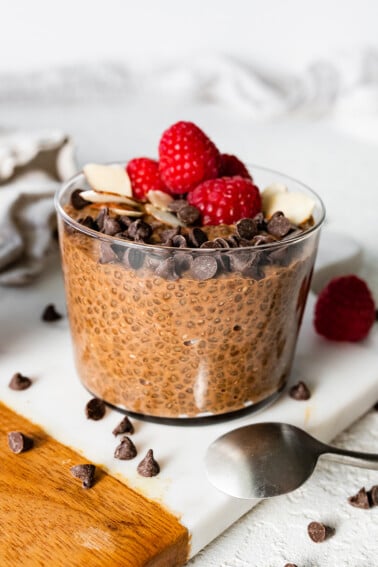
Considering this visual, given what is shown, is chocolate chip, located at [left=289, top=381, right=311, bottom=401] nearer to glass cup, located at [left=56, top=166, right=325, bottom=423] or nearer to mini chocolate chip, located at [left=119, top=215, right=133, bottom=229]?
glass cup, located at [left=56, top=166, right=325, bottom=423]

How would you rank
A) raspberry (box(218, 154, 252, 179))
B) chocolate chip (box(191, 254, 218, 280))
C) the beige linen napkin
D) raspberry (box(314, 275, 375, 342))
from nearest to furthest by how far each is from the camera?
chocolate chip (box(191, 254, 218, 280))
raspberry (box(218, 154, 252, 179))
raspberry (box(314, 275, 375, 342))
the beige linen napkin

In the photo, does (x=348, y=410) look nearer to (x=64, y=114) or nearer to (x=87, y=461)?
(x=87, y=461)

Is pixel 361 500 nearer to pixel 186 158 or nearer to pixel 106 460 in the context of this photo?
pixel 106 460

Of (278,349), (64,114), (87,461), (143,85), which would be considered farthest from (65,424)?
(143,85)

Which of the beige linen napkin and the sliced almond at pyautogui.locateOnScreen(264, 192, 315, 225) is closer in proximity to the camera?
the sliced almond at pyautogui.locateOnScreen(264, 192, 315, 225)

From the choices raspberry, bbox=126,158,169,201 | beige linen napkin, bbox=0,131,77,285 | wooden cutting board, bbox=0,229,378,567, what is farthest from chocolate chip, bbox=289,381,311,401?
beige linen napkin, bbox=0,131,77,285

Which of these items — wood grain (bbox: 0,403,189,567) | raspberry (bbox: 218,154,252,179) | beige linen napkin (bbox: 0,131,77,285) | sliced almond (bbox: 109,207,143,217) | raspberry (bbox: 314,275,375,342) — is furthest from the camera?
beige linen napkin (bbox: 0,131,77,285)

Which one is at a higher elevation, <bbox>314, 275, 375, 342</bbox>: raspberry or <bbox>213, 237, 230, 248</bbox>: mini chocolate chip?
<bbox>213, 237, 230, 248</bbox>: mini chocolate chip
